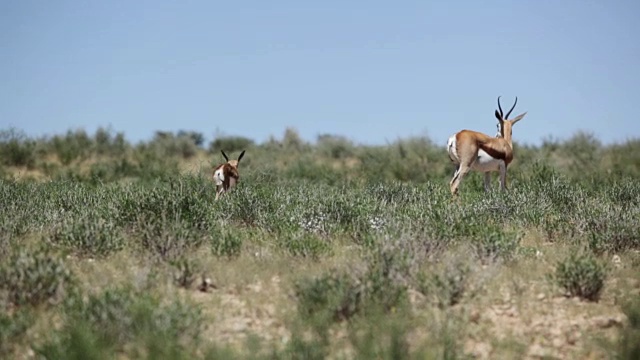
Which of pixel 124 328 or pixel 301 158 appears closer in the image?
pixel 124 328

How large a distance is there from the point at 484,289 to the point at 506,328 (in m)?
0.76

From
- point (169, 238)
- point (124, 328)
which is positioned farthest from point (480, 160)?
point (124, 328)

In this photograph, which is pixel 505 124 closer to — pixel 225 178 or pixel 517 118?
pixel 517 118

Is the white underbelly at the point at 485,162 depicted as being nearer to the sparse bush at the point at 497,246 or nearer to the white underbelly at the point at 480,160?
the white underbelly at the point at 480,160

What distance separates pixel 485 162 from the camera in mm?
15953

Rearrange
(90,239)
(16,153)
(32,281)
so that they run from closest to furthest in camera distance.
A: (32,281), (90,239), (16,153)

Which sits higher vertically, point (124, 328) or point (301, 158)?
point (301, 158)

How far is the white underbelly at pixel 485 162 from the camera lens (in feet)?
52.2

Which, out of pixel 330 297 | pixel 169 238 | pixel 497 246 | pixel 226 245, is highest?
pixel 169 238

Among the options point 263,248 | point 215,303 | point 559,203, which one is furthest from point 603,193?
point 215,303

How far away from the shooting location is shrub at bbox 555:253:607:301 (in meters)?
7.46

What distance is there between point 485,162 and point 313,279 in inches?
379

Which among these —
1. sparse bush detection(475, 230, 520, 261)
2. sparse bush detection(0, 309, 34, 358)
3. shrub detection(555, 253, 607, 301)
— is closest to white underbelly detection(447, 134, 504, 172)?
sparse bush detection(475, 230, 520, 261)

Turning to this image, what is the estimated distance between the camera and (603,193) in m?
15.0
